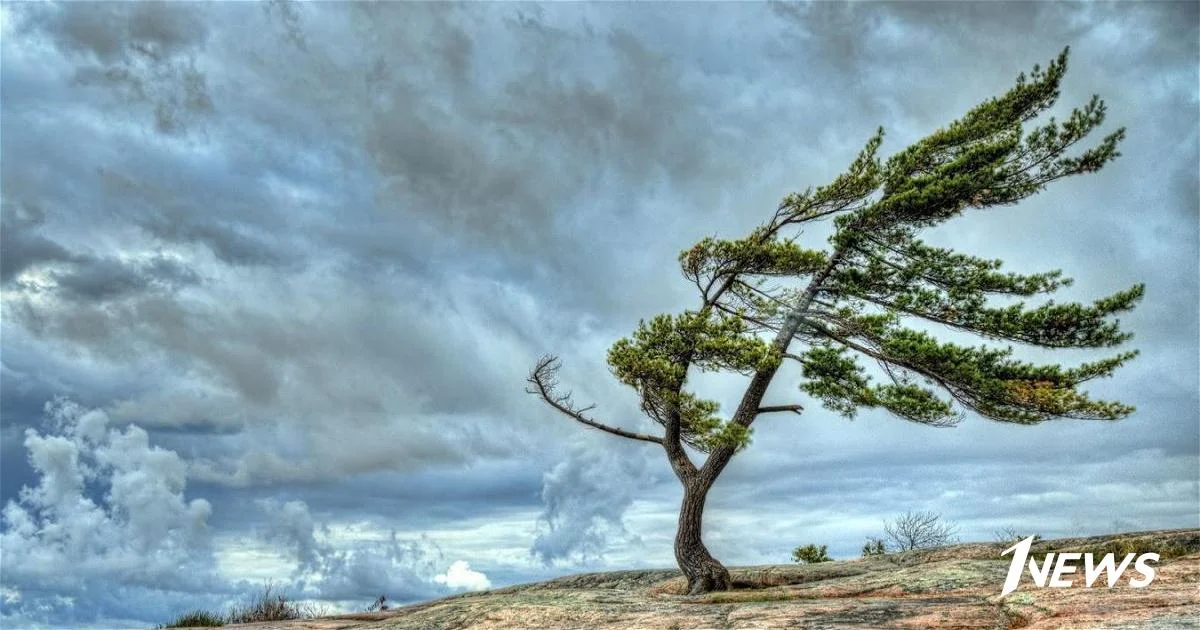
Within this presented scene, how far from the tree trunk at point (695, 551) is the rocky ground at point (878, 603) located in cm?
67

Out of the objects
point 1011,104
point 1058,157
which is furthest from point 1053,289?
point 1011,104

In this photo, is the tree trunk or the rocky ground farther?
the tree trunk

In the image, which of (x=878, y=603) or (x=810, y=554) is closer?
(x=878, y=603)

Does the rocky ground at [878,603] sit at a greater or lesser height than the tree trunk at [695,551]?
lesser

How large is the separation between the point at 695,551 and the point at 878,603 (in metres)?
7.81

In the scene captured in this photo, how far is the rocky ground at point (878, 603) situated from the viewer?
41.0ft

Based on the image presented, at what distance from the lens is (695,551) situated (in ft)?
72.6

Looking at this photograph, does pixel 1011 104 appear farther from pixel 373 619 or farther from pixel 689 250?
pixel 373 619

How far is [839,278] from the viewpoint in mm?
23609

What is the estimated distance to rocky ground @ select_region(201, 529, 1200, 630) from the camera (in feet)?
41.0

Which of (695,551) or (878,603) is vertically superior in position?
(695,551)

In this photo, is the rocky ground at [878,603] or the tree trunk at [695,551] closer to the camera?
the rocky ground at [878,603]

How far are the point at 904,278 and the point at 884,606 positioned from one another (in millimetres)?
10951

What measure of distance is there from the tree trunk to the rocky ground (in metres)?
0.67
